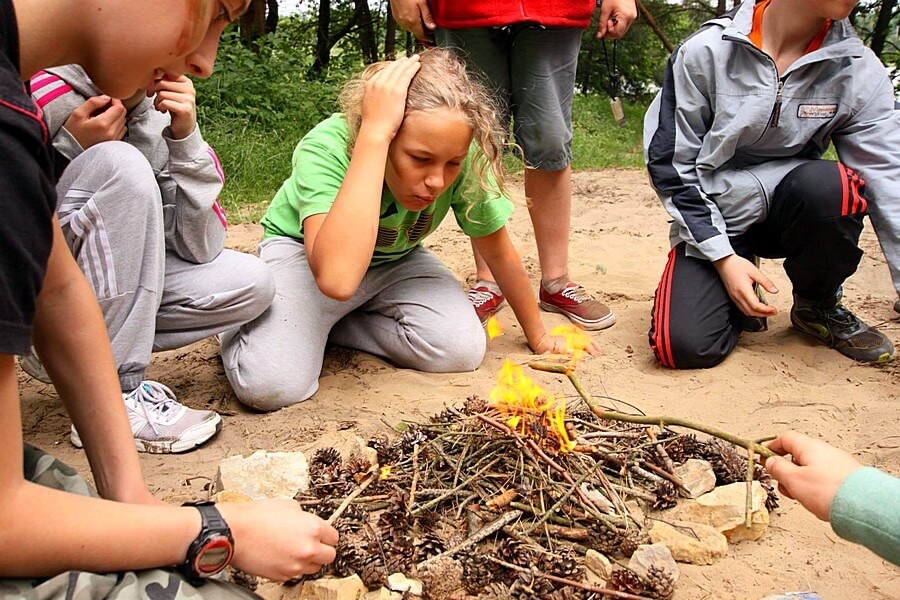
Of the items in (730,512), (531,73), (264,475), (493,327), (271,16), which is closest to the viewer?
(730,512)

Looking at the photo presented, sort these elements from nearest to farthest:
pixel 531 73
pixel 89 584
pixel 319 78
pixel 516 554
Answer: pixel 89 584, pixel 516 554, pixel 531 73, pixel 319 78

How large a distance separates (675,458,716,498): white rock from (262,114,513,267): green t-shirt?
1.24m

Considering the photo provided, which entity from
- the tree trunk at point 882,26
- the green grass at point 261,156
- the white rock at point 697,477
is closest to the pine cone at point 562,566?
the white rock at point 697,477

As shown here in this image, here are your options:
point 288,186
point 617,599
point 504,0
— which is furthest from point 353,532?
point 504,0

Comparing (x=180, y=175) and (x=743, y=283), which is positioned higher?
(x=180, y=175)

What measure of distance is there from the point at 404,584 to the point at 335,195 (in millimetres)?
1459

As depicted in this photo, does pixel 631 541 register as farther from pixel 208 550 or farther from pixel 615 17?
pixel 615 17

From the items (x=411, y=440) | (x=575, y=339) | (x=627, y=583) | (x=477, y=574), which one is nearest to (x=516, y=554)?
(x=477, y=574)

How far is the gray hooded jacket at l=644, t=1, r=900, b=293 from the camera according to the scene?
3.03 meters

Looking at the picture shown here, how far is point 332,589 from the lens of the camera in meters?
1.61

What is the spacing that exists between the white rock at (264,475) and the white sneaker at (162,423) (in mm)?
361

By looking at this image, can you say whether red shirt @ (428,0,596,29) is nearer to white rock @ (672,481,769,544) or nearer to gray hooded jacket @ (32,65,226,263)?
gray hooded jacket @ (32,65,226,263)

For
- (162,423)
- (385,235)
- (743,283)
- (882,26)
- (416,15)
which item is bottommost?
(162,423)

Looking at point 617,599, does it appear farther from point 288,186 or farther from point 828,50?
point 828,50
